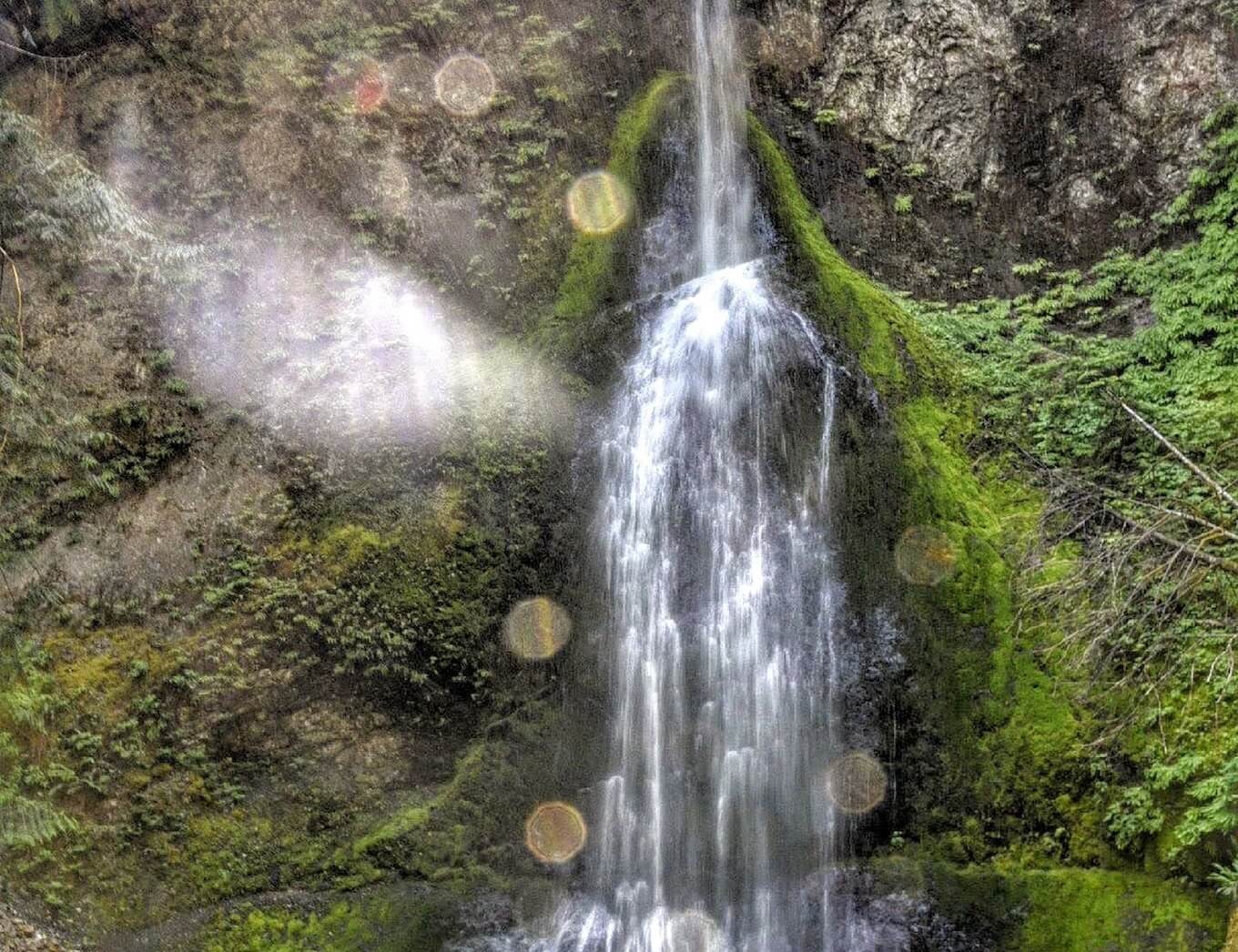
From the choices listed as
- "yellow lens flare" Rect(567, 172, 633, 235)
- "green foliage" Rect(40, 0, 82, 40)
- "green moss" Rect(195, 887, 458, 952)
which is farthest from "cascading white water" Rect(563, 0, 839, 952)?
"green foliage" Rect(40, 0, 82, 40)

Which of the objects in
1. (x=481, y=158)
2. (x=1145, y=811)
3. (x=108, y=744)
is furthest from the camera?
(x=481, y=158)

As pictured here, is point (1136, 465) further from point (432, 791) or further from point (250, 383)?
point (250, 383)

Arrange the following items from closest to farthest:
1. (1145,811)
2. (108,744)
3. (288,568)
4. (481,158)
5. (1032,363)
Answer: (1145,811) → (108,744) → (288,568) → (1032,363) → (481,158)

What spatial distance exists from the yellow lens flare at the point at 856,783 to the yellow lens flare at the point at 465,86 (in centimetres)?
902

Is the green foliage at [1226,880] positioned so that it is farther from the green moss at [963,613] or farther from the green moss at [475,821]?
the green moss at [475,821]

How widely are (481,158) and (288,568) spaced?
576 centimetres

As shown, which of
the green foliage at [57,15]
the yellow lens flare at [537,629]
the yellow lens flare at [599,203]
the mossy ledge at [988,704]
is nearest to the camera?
the mossy ledge at [988,704]

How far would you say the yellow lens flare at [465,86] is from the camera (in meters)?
12.7

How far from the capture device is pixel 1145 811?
7324mm

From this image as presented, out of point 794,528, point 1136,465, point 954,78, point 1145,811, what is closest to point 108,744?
point 794,528

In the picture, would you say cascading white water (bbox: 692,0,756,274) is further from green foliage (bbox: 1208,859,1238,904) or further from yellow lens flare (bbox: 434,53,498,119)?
green foliage (bbox: 1208,859,1238,904)

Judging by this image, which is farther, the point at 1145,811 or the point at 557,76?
the point at 557,76

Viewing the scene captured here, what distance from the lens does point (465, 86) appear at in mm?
12797

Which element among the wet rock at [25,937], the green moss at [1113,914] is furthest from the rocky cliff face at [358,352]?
the green moss at [1113,914]
